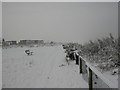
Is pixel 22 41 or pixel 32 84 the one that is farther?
pixel 22 41

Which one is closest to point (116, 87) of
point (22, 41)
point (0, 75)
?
point (0, 75)

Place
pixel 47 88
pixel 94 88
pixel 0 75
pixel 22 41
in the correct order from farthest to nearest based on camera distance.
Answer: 1. pixel 22 41
2. pixel 0 75
3. pixel 47 88
4. pixel 94 88

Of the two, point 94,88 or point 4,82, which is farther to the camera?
point 4,82

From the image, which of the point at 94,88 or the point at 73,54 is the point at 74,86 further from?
the point at 73,54

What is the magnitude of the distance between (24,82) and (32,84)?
474 mm

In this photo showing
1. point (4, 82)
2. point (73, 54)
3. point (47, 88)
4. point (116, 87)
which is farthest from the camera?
point (73, 54)

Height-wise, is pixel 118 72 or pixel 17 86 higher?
pixel 118 72

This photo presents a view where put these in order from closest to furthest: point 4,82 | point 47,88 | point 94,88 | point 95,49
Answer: point 94,88, point 47,88, point 4,82, point 95,49

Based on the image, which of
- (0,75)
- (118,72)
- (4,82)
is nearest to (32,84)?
(4,82)

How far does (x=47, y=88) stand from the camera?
16.9ft

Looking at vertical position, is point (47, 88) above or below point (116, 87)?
below

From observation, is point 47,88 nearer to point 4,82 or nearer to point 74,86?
point 74,86

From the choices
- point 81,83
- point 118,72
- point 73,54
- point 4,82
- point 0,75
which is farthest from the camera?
point 73,54

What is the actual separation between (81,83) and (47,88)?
4.35ft
